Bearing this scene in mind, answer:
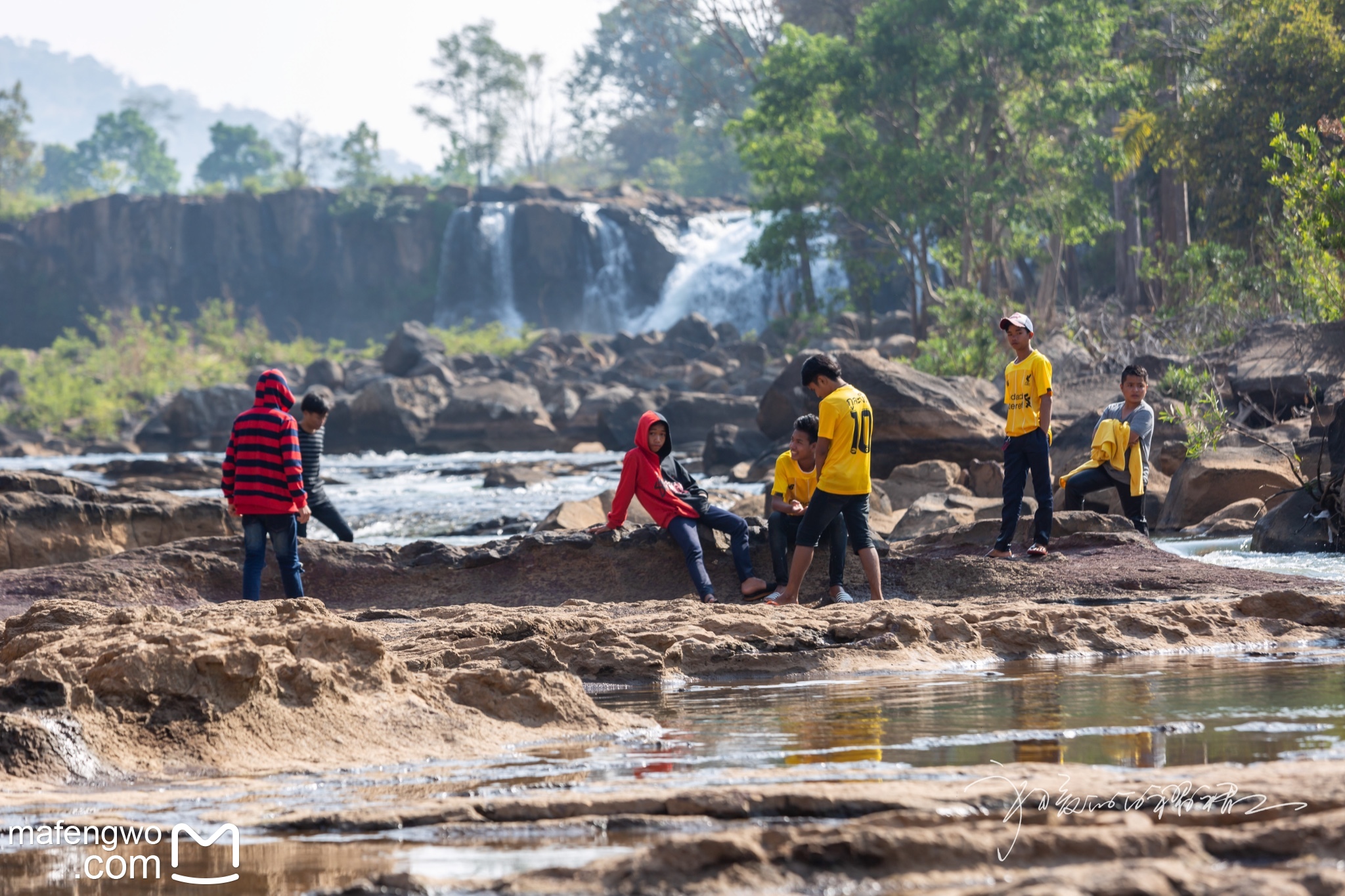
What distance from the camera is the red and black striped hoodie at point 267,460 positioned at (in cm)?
800

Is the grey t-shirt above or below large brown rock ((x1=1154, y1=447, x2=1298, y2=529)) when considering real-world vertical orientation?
above

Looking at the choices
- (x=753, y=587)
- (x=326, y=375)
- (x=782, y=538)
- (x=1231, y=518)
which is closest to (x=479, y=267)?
(x=326, y=375)

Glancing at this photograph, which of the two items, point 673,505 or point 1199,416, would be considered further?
point 1199,416

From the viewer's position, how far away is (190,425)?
35.6 metres

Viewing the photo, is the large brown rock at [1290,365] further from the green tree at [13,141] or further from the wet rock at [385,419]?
the green tree at [13,141]

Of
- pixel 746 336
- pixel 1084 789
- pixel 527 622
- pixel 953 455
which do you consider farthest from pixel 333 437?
pixel 1084 789

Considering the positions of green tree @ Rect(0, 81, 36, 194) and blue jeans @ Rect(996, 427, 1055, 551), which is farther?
green tree @ Rect(0, 81, 36, 194)

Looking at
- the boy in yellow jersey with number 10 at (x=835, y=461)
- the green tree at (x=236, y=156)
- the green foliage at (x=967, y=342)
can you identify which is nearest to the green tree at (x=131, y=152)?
the green tree at (x=236, y=156)

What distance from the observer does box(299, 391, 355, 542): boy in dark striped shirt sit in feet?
31.4

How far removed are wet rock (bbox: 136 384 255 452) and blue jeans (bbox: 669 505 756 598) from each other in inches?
1156

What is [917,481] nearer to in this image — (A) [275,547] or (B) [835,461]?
(B) [835,461]

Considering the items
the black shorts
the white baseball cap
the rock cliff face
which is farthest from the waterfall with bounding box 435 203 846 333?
the black shorts

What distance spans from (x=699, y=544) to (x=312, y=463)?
333cm

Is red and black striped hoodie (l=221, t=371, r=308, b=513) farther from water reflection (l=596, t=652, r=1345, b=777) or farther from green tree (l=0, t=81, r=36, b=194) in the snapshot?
green tree (l=0, t=81, r=36, b=194)
